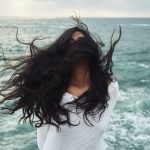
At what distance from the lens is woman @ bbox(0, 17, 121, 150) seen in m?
2.08

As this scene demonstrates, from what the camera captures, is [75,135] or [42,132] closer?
[75,135]

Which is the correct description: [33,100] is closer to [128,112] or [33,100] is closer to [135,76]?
[128,112]

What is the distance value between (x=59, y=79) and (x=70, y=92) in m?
0.08

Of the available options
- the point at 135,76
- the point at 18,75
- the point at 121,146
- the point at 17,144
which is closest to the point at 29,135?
the point at 17,144

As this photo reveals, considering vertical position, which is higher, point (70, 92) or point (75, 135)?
point (70, 92)

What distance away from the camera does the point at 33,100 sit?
2.18m

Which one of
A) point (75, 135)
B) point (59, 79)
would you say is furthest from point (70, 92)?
point (75, 135)

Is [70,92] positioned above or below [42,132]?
above

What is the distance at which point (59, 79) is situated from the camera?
6.94 feet

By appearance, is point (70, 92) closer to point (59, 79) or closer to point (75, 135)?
point (59, 79)

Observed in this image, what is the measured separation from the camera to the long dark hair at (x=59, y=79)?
2.08 m

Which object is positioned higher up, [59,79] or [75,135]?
[59,79]

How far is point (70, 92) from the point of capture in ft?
6.94

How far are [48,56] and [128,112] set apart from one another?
11.9 meters
